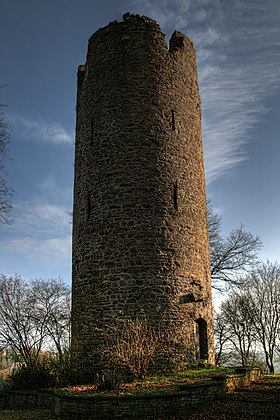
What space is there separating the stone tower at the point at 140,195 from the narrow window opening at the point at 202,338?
3 cm

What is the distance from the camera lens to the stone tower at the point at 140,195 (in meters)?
12.4

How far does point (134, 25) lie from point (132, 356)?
11.7m

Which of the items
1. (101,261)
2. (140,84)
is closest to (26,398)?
(101,261)

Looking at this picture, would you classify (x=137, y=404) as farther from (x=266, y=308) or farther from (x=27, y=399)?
(x=266, y=308)

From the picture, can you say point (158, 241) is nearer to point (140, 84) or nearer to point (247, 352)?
point (140, 84)

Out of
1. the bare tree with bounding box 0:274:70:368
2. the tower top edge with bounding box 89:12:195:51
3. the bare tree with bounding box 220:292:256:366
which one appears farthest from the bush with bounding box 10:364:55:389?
the bare tree with bounding box 220:292:256:366

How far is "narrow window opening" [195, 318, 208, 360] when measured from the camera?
13086 millimetres

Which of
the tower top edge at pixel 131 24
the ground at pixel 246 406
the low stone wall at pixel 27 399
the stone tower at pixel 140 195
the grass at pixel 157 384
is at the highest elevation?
the tower top edge at pixel 131 24

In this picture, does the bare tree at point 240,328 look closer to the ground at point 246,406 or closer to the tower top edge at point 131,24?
the ground at point 246,406

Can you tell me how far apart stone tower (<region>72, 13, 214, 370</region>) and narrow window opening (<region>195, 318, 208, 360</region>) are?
0.03 metres

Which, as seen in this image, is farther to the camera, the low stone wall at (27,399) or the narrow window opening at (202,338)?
the narrow window opening at (202,338)

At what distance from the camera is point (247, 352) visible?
83.3 ft

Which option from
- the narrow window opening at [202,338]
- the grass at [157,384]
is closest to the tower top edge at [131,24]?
the narrow window opening at [202,338]

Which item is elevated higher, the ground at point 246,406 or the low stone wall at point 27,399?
the ground at point 246,406
